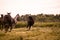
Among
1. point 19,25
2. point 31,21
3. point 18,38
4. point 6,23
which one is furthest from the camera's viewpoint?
point 19,25

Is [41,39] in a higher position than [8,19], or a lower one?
lower

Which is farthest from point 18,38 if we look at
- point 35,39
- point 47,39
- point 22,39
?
point 47,39

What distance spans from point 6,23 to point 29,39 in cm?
453

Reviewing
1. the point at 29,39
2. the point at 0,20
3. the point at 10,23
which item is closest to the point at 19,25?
the point at 0,20

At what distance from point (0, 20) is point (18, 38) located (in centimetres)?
891

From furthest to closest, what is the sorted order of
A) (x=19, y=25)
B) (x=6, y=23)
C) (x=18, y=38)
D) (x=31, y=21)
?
(x=19, y=25)
(x=31, y=21)
(x=6, y=23)
(x=18, y=38)

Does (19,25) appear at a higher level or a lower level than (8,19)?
lower

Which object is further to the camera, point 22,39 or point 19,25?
point 19,25

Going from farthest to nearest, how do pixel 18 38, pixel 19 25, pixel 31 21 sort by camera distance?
1. pixel 19 25
2. pixel 31 21
3. pixel 18 38

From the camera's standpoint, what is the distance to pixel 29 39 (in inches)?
615

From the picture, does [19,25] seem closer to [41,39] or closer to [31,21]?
[31,21]

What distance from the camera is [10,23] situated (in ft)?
64.2

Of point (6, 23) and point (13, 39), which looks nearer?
point (13, 39)

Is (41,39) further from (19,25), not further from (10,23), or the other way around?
(19,25)
